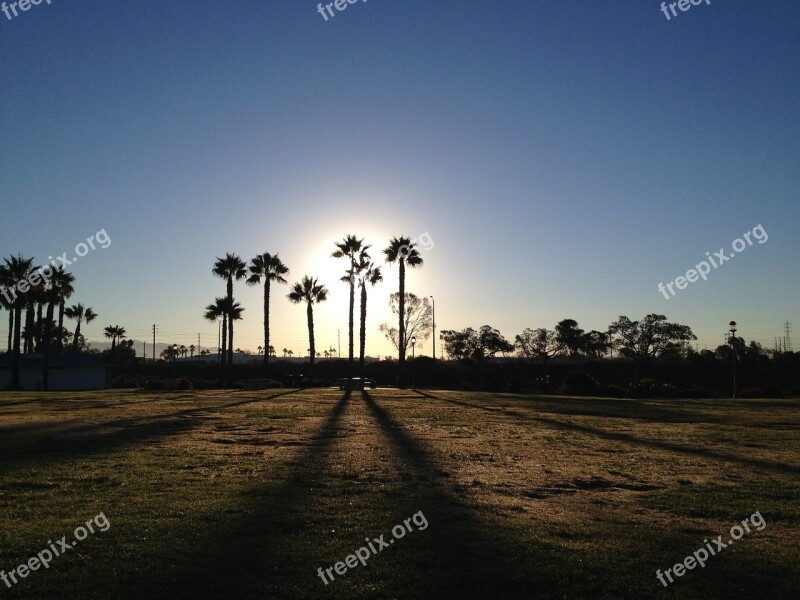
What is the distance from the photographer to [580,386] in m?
49.9

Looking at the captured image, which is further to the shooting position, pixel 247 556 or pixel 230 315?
pixel 230 315

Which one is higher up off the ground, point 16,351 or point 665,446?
point 16,351

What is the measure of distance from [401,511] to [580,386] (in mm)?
42322

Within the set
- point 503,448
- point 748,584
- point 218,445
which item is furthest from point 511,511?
point 218,445

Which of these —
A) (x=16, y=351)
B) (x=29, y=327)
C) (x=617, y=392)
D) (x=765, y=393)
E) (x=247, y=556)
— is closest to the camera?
(x=247, y=556)

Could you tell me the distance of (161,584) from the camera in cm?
660

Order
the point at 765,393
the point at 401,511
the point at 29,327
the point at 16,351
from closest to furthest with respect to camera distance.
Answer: the point at 401,511 → the point at 765,393 → the point at 16,351 → the point at 29,327

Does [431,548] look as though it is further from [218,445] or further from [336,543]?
[218,445]

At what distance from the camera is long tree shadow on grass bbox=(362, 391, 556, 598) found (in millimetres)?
6531

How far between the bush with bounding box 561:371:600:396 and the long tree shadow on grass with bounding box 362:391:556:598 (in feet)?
132

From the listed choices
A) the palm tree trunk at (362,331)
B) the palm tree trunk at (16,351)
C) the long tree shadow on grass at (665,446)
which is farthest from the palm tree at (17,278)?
the long tree shadow on grass at (665,446)

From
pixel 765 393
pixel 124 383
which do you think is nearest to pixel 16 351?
pixel 124 383

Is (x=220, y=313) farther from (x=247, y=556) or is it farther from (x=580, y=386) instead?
(x=247, y=556)

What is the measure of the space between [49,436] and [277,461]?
26.7 ft
